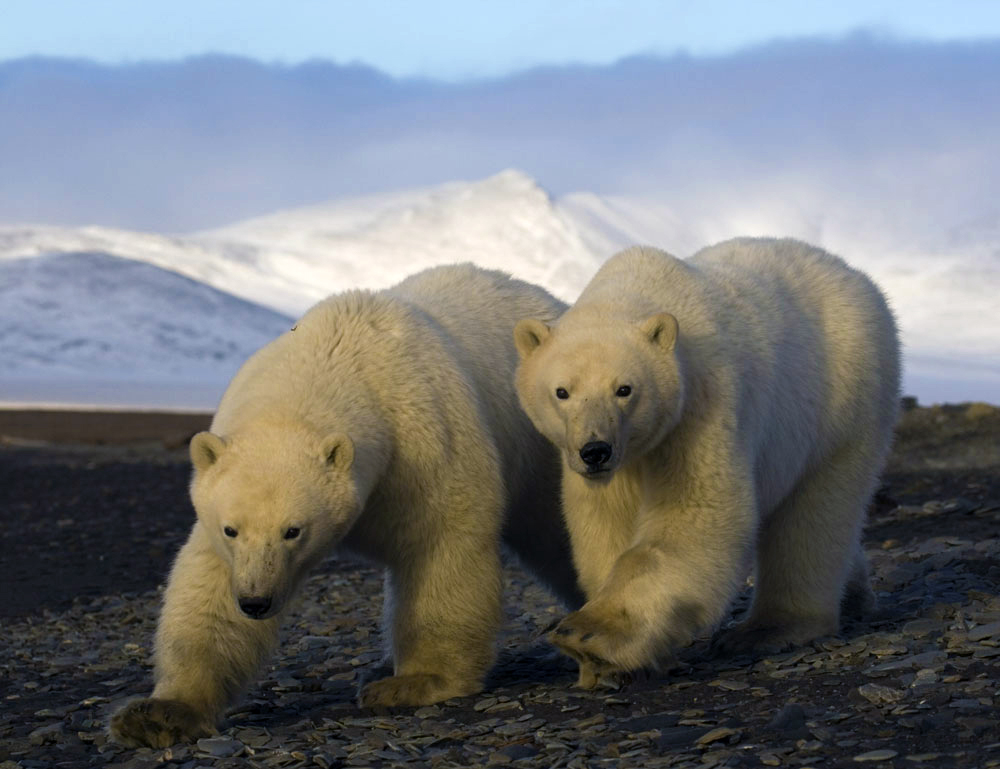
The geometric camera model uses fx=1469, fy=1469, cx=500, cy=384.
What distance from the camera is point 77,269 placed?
3745 inches

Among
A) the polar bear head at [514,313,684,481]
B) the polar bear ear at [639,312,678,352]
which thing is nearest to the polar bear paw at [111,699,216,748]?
the polar bear head at [514,313,684,481]

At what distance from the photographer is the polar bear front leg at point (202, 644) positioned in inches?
199

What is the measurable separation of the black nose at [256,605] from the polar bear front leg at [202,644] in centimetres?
40

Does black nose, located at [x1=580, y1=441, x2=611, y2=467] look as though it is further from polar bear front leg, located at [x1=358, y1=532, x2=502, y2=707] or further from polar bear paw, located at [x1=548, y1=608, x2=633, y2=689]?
polar bear front leg, located at [x1=358, y1=532, x2=502, y2=707]

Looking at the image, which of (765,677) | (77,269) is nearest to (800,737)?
(765,677)

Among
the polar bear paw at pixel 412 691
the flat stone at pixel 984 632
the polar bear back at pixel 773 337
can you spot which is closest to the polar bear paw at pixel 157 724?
the polar bear paw at pixel 412 691

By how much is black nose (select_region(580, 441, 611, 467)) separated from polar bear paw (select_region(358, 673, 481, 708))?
108 cm

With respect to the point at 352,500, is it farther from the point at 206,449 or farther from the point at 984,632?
the point at 984,632

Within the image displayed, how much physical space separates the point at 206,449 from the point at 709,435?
173 cm

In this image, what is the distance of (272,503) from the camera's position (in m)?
4.80

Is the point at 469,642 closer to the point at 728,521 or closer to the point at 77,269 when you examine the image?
the point at 728,521

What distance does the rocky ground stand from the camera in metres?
4.28

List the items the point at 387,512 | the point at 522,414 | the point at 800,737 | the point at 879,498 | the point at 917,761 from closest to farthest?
1. the point at 917,761
2. the point at 800,737
3. the point at 387,512
4. the point at 522,414
5. the point at 879,498

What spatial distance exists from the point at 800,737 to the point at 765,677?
1.02m
